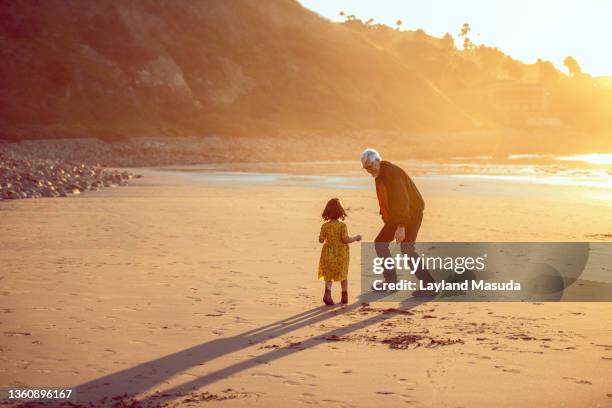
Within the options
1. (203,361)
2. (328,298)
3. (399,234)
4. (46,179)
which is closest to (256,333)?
(203,361)

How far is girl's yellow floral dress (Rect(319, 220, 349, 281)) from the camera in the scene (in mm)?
8742

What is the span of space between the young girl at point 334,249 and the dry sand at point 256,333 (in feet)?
1.16

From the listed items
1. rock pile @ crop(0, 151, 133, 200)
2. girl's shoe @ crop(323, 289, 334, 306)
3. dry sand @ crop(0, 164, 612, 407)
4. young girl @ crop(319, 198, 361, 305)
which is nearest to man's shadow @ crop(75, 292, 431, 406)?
dry sand @ crop(0, 164, 612, 407)

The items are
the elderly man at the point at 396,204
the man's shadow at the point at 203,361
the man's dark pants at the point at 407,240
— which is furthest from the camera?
the man's dark pants at the point at 407,240

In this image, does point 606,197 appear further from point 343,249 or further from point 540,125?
point 540,125

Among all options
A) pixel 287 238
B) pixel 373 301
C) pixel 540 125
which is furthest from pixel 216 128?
pixel 373 301

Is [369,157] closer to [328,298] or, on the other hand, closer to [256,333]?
[328,298]

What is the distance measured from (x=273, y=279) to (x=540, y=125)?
99.7 metres

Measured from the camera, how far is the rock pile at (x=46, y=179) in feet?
75.9

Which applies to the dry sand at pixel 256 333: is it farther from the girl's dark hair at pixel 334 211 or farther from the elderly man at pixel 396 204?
the girl's dark hair at pixel 334 211

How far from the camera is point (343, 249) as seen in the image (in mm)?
8812

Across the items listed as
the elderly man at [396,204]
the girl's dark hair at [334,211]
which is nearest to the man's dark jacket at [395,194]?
the elderly man at [396,204]

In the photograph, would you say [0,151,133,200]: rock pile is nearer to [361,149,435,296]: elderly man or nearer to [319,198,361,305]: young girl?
[319,198,361,305]: young girl

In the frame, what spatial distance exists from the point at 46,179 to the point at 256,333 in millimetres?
20036
